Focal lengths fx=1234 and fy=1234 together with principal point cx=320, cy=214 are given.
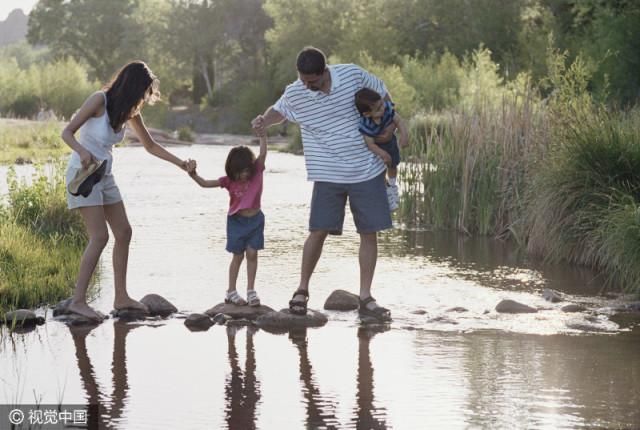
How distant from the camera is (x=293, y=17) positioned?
62.2 m

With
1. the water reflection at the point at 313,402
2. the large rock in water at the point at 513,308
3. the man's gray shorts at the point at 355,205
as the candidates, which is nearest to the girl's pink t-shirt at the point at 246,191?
the man's gray shorts at the point at 355,205

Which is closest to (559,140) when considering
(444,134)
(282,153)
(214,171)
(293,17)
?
(444,134)

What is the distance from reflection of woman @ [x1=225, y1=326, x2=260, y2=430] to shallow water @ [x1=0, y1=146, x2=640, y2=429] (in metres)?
0.01

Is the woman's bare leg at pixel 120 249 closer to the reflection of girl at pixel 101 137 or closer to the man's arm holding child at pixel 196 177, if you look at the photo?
the reflection of girl at pixel 101 137

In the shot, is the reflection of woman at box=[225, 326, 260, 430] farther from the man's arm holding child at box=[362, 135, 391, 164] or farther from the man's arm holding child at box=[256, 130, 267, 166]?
the man's arm holding child at box=[362, 135, 391, 164]

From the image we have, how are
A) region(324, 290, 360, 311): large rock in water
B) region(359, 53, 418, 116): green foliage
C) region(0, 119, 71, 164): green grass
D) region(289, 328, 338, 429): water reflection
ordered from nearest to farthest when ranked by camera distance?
region(289, 328, 338, 429): water reflection
region(324, 290, 360, 311): large rock in water
region(0, 119, 71, 164): green grass
region(359, 53, 418, 116): green foliage

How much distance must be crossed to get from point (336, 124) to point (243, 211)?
100 centimetres

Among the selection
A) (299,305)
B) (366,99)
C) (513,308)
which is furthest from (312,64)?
(513,308)

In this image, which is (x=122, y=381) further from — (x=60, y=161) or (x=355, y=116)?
(x=60, y=161)

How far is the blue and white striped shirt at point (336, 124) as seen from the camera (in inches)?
329

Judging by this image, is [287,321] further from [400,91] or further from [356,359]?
[400,91]

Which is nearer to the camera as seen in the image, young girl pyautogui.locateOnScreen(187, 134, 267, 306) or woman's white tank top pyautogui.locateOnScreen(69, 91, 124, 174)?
woman's white tank top pyautogui.locateOnScreen(69, 91, 124, 174)

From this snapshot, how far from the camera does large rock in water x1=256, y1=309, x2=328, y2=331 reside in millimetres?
8461

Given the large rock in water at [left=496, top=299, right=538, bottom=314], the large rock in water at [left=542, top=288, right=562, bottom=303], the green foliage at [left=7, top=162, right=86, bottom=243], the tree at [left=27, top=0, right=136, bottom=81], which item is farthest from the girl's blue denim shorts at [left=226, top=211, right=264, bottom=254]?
the tree at [left=27, top=0, right=136, bottom=81]
